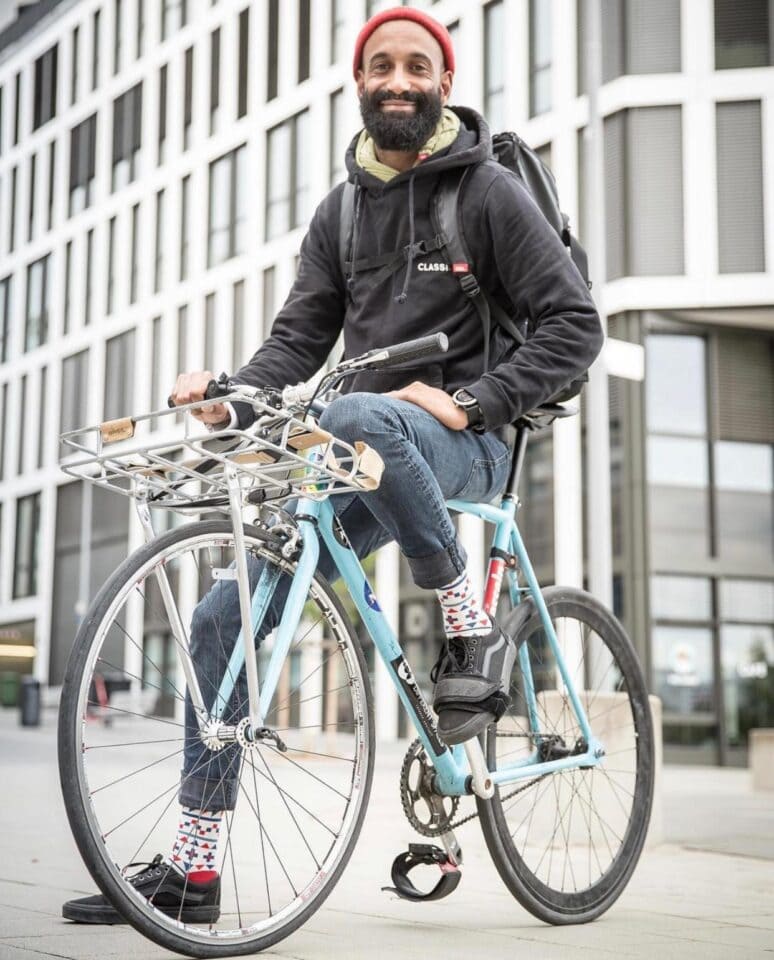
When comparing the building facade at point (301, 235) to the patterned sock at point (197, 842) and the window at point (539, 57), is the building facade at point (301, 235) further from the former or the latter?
the patterned sock at point (197, 842)

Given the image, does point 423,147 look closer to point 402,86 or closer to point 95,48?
point 402,86

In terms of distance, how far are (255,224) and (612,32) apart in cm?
1216

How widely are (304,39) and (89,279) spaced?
12.3m

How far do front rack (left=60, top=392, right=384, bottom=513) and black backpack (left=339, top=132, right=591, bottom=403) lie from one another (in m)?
0.66

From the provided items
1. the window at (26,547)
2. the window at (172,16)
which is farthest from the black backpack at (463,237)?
the window at (26,547)

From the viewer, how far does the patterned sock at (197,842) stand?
127 inches

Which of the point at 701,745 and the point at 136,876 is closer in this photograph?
the point at 136,876

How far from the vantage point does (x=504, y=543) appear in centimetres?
402

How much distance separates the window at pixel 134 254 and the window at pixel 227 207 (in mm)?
4156

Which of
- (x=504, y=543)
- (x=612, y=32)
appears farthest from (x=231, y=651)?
(x=612, y=32)

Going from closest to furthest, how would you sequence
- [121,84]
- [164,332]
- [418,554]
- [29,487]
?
1. [418,554]
2. [164,332]
3. [121,84]
4. [29,487]

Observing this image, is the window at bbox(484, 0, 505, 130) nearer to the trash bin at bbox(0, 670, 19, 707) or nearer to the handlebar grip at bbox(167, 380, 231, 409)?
the trash bin at bbox(0, 670, 19, 707)

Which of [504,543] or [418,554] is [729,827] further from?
[418,554]

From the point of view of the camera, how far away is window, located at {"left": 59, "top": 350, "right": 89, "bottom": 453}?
42125mm
